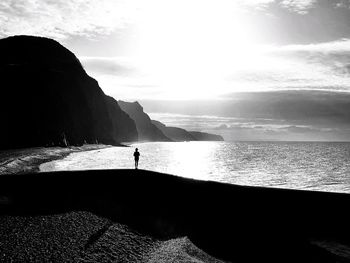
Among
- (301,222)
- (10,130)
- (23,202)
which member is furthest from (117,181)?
(10,130)

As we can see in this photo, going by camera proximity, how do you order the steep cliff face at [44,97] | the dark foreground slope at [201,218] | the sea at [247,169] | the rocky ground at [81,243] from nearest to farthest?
the rocky ground at [81,243] < the dark foreground slope at [201,218] < the sea at [247,169] < the steep cliff face at [44,97]

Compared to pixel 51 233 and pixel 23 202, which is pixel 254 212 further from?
pixel 23 202

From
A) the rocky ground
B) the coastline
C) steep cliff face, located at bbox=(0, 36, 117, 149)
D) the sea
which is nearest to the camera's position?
the rocky ground

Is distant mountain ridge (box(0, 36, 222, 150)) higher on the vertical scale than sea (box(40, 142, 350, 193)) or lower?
higher

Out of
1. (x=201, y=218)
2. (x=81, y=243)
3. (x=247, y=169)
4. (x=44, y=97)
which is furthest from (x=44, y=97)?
(x=81, y=243)

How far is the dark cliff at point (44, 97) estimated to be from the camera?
84.9 m

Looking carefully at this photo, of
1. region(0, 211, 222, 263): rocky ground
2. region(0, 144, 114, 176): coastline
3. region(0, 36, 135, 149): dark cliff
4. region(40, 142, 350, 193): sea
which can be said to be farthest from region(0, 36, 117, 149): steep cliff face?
region(0, 211, 222, 263): rocky ground

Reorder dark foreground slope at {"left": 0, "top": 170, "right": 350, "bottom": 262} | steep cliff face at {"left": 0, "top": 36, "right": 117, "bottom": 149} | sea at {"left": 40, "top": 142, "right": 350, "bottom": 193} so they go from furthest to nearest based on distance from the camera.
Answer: steep cliff face at {"left": 0, "top": 36, "right": 117, "bottom": 149}, sea at {"left": 40, "top": 142, "right": 350, "bottom": 193}, dark foreground slope at {"left": 0, "top": 170, "right": 350, "bottom": 262}

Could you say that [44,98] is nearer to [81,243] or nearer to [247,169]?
[247,169]

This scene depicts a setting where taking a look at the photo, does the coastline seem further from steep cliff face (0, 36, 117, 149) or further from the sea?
steep cliff face (0, 36, 117, 149)

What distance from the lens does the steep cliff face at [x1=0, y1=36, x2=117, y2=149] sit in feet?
278

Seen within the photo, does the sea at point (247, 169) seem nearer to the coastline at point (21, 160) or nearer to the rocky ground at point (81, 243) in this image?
the coastline at point (21, 160)

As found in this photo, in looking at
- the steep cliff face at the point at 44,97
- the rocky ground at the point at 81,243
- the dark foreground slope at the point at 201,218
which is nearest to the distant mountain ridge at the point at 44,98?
the steep cliff face at the point at 44,97

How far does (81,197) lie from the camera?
56.5 ft
